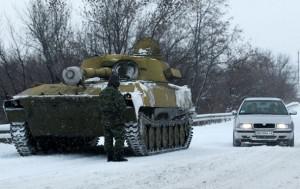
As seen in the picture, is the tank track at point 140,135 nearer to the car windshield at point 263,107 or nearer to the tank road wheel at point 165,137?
the tank road wheel at point 165,137

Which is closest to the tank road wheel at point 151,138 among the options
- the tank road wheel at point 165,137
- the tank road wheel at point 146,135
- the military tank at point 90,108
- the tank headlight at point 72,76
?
the military tank at point 90,108

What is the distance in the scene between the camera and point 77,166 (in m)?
12.0

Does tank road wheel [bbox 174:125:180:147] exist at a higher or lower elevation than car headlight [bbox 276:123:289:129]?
lower

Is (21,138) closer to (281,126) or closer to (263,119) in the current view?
(263,119)

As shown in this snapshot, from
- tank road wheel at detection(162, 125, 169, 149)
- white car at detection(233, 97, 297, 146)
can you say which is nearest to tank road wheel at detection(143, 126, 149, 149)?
tank road wheel at detection(162, 125, 169, 149)

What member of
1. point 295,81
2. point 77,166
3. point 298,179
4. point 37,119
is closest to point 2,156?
point 37,119

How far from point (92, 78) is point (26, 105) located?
76.4 inches

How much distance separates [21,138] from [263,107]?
7283 mm

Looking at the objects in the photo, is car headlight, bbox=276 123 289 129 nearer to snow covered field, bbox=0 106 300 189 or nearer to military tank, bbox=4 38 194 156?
military tank, bbox=4 38 194 156

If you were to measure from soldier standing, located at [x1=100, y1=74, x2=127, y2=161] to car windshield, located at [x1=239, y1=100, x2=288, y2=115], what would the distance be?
6.10m

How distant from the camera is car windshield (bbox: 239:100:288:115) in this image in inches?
734

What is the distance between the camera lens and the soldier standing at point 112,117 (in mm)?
13203

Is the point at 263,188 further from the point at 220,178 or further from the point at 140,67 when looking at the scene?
the point at 140,67

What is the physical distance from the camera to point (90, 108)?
13867 millimetres
